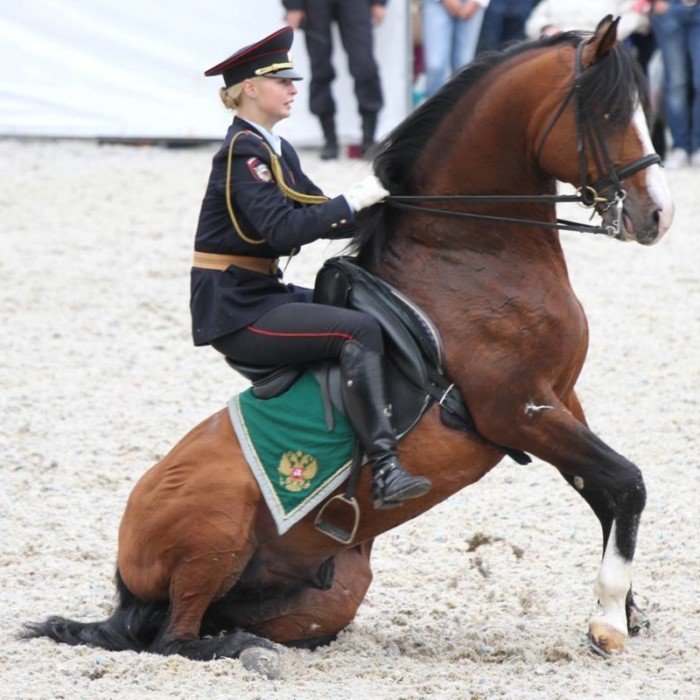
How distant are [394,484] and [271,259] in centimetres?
89

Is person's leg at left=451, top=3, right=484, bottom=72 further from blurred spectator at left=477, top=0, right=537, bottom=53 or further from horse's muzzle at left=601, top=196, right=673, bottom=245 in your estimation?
horse's muzzle at left=601, top=196, right=673, bottom=245

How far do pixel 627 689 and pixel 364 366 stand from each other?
131 centimetres

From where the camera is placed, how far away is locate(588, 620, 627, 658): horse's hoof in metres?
5.05

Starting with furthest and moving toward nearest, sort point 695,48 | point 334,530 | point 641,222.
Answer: point 695,48, point 334,530, point 641,222

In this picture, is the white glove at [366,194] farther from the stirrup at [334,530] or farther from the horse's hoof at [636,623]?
the horse's hoof at [636,623]

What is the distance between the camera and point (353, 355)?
4.89m

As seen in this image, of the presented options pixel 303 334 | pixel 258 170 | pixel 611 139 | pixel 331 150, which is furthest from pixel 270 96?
pixel 331 150

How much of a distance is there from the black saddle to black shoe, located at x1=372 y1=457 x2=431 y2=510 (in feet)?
0.46

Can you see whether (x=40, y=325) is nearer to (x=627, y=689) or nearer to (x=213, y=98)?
(x=213, y=98)

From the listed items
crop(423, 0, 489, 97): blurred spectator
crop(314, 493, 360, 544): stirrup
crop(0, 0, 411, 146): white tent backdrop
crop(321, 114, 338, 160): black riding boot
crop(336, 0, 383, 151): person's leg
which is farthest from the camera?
crop(0, 0, 411, 146): white tent backdrop

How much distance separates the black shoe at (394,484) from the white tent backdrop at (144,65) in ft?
27.6

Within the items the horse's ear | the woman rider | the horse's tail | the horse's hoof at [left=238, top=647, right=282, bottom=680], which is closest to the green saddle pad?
the woman rider

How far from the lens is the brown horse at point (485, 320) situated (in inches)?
186

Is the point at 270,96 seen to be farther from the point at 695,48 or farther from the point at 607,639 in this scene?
the point at 695,48
